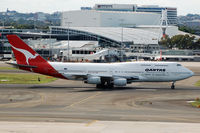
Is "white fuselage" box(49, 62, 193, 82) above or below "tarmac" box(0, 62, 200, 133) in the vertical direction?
above

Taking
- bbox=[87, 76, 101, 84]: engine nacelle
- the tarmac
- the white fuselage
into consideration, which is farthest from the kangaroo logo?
bbox=[87, 76, 101, 84]: engine nacelle

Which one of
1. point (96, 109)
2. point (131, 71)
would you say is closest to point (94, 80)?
point (131, 71)

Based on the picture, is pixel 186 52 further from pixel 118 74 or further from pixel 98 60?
pixel 118 74

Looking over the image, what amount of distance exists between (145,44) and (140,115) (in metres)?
153

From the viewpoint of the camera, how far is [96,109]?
44.2 metres

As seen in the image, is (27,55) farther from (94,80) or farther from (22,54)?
(94,80)

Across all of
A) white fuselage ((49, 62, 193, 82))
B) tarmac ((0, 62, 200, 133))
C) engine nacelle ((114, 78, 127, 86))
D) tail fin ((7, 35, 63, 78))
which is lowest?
tarmac ((0, 62, 200, 133))

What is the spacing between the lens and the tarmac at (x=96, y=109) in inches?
1350

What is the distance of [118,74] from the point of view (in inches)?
2499

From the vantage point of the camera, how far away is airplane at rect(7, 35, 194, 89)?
63125 millimetres

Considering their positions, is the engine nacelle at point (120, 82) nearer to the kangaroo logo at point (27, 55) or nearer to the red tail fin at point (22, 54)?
the red tail fin at point (22, 54)

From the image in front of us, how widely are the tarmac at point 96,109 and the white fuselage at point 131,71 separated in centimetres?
206

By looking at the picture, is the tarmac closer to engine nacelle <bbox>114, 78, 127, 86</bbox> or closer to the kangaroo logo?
engine nacelle <bbox>114, 78, 127, 86</bbox>

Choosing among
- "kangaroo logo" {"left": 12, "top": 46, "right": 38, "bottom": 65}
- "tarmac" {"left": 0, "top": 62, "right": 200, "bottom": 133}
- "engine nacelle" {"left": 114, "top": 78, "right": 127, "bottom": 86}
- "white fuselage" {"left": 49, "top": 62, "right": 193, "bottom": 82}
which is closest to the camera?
"tarmac" {"left": 0, "top": 62, "right": 200, "bottom": 133}
